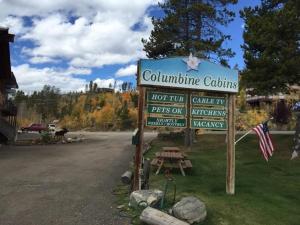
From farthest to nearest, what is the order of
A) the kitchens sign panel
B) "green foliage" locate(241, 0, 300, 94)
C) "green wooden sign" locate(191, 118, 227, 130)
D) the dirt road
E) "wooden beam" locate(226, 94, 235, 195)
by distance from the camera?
"green foliage" locate(241, 0, 300, 94), "green wooden sign" locate(191, 118, 227, 130), "wooden beam" locate(226, 94, 235, 195), the kitchens sign panel, the dirt road

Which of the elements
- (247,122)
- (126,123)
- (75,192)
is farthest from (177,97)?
(126,123)

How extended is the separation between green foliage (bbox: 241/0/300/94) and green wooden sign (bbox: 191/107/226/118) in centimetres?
1233

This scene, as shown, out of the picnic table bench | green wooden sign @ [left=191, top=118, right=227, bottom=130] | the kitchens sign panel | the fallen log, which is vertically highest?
the kitchens sign panel

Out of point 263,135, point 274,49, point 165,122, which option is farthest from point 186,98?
point 274,49

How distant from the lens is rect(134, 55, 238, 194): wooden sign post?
11.9m

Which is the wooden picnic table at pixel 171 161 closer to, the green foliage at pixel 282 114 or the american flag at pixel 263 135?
the american flag at pixel 263 135

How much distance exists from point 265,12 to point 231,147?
16.1 m

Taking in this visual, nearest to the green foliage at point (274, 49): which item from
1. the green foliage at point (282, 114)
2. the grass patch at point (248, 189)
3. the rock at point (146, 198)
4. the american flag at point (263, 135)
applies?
the grass patch at point (248, 189)

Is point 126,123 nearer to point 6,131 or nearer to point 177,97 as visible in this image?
point 6,131

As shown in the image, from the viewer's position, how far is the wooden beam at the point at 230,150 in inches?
476

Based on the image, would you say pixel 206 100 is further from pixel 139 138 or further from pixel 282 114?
pixel 282 114

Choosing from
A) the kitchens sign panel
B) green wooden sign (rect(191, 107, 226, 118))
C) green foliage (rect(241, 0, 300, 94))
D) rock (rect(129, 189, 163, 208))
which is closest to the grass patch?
rock (rect(129, 189, 163, 208))

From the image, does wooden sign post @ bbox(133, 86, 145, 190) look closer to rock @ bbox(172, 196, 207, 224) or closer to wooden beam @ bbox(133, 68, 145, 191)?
wooden beam @ bbox(133, 68, 145, 191)

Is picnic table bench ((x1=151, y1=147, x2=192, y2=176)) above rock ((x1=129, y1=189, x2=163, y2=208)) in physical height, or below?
above
